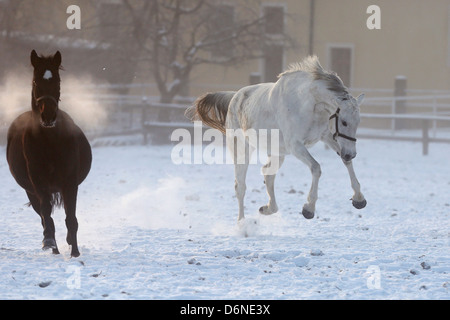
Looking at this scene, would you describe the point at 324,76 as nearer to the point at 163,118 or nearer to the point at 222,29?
the point at 163,118

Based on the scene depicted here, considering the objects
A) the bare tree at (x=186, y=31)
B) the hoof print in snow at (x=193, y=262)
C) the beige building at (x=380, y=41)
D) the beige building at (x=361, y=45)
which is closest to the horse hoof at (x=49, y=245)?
the hoof print in snow at (x=193, y=262)

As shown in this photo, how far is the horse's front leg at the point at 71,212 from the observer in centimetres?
644

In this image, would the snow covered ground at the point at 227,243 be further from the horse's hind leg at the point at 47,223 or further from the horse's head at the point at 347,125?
the horse's head at the point at 347,125

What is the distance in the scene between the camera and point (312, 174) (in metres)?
7.29

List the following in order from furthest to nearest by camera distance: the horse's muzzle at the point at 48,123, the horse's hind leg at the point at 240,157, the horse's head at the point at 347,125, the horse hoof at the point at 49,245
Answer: the horse's hind leg at the point at 240,157 < the horse's head at the point at 347,125 < the horse hoof at the point at 49,245 < the horse's muzzle at the point at 48,123

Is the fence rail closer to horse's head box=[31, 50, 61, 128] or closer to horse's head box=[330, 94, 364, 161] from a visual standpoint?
horse's head box=[330, 94, 364, 161]

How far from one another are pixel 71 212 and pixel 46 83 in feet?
3.73

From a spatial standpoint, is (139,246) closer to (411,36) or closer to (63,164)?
(63,164)

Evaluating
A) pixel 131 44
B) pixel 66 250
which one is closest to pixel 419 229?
pixel 66 250

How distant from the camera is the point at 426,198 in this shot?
1146cm

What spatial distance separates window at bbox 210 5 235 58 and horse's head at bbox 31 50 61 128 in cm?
1495

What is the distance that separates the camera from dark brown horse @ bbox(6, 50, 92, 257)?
6.01 meters

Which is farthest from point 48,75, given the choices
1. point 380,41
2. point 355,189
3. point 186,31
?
point 380,41

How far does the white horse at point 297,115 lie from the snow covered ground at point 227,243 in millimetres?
612
